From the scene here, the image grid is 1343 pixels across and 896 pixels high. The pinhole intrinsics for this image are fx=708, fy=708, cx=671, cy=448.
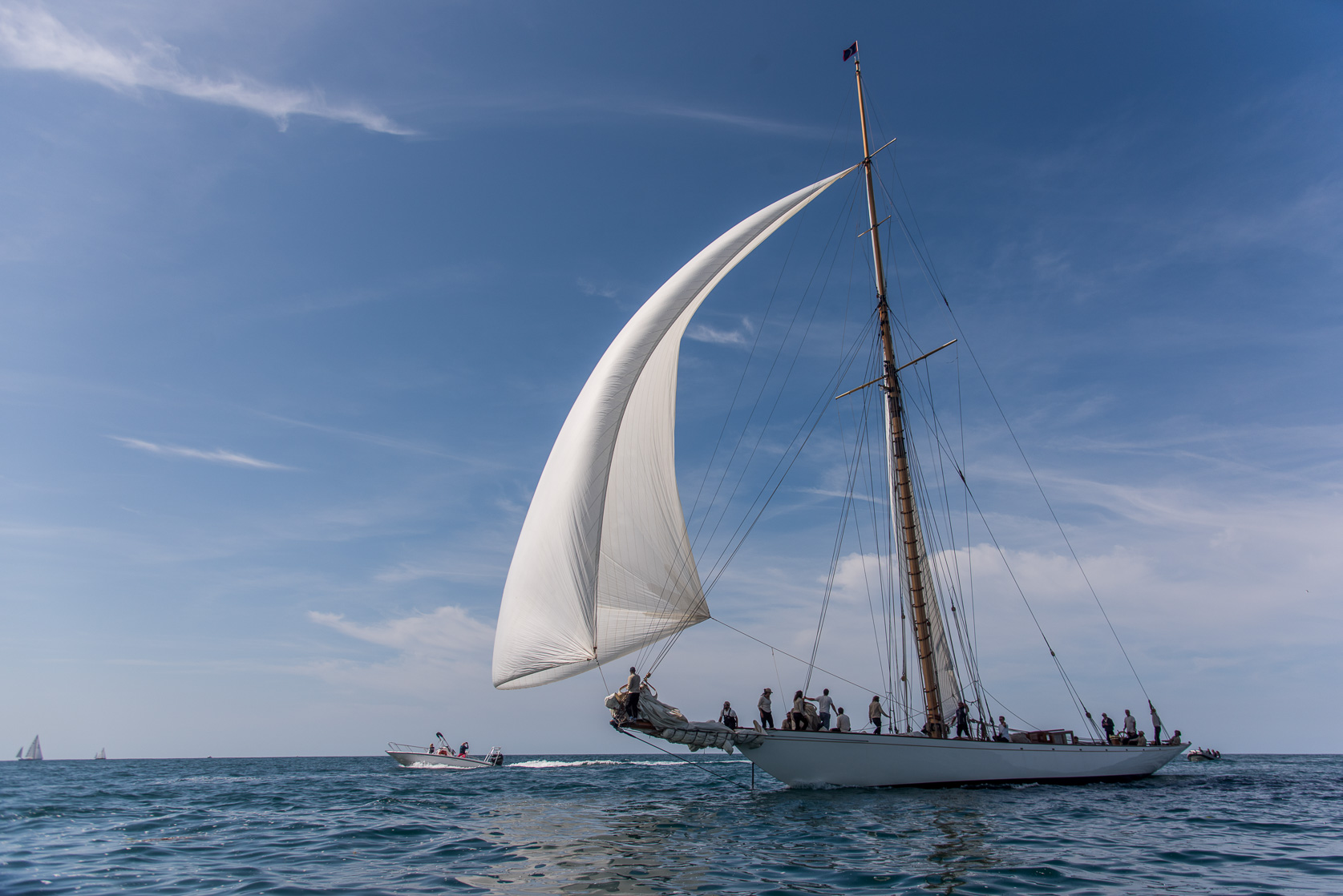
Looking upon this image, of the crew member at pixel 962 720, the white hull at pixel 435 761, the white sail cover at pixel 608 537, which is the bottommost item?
the white hull at pixel 435 761

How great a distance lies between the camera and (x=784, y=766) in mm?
18875

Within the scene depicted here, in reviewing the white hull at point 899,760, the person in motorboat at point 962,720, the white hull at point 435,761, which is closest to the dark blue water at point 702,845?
the white hull at point 899,760

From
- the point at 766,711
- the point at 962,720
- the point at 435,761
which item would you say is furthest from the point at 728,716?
the point at 435,761

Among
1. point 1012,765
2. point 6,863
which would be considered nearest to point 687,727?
point 1012,765

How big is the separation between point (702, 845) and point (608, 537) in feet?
23.4

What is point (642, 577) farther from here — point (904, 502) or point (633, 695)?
point (904, 502)

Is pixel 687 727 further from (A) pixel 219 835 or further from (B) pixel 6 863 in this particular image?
(B) pixel 6 863

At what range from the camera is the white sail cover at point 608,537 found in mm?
16234

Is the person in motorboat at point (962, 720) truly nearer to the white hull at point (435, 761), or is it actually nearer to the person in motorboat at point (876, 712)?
the person in motorboat at point (876, 712)

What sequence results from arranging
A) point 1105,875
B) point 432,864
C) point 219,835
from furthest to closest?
point 219,835
point 432,864
point 1105,875

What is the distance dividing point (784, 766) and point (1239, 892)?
11113mm

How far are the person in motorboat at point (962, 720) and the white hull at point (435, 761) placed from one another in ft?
102

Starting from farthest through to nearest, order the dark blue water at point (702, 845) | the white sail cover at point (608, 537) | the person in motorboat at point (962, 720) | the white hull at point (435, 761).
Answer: the white hull at point (435, 761), the person in motorboat at point (962, 720), the white sail cover at point (608, 537), the dark blue water at point (702, 845)

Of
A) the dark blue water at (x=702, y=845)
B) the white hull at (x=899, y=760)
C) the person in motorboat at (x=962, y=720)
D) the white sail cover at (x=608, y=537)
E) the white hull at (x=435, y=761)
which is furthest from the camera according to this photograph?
the white hull at (x=435, y=761)
